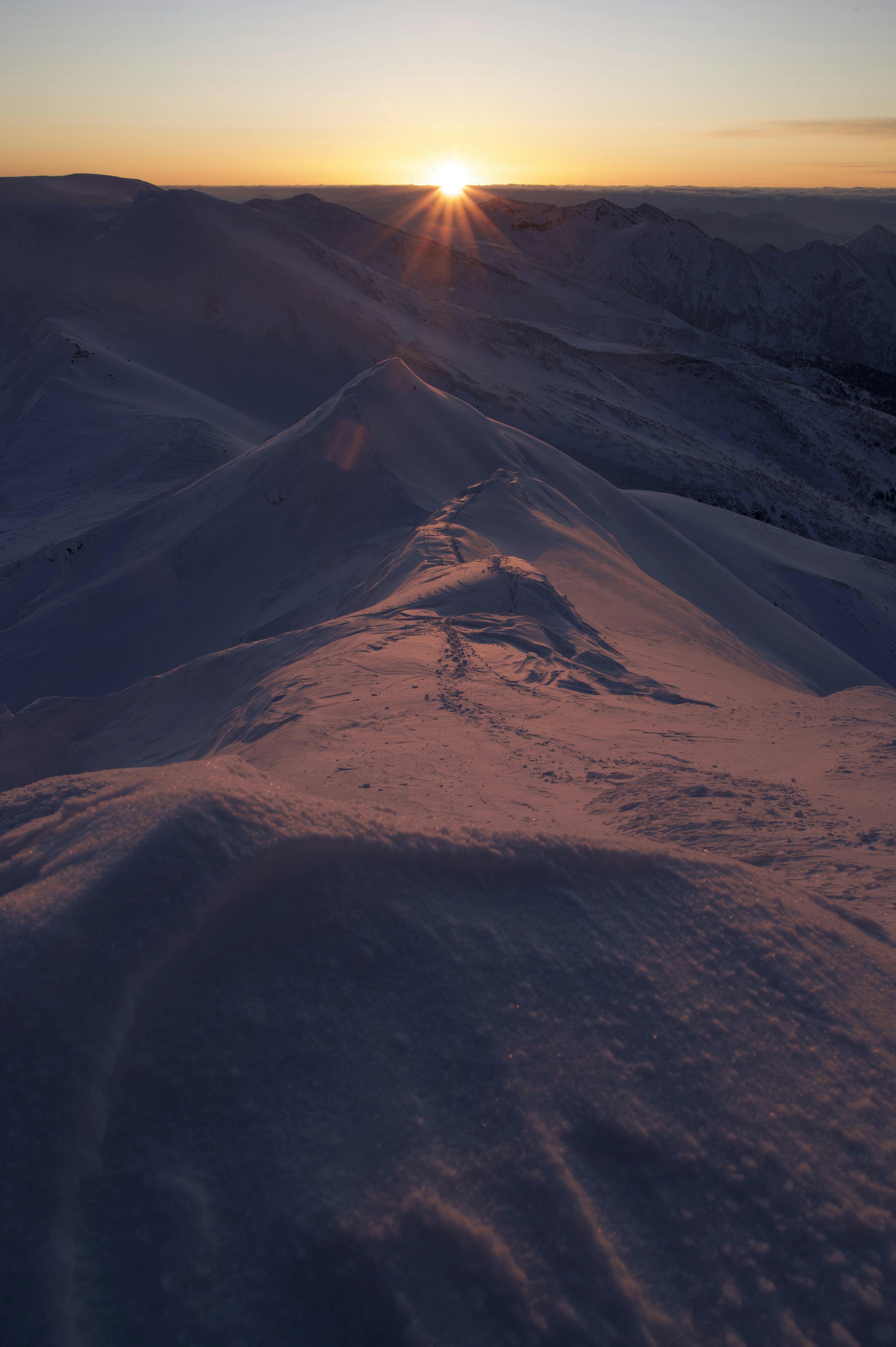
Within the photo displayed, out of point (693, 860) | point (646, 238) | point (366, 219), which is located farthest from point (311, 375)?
point (646, 238)

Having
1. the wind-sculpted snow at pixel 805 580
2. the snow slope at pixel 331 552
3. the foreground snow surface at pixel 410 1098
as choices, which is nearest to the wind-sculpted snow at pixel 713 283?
the wind-sculpted snow at pixel 805 580

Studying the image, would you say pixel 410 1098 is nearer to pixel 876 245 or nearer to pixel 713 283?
pixel 713 283

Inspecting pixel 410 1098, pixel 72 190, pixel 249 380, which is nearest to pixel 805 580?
pixel 410 1098

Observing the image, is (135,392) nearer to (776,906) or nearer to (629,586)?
(629,586)

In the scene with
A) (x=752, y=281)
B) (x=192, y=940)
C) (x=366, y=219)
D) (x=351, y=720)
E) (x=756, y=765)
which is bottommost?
(x=756, y=765)

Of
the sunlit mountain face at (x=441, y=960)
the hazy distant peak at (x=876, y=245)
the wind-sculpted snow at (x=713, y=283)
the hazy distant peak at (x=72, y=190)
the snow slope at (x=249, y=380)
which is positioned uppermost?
the hazy distant peak at (x=876, y=245)

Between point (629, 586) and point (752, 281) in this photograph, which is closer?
point (629, 586)

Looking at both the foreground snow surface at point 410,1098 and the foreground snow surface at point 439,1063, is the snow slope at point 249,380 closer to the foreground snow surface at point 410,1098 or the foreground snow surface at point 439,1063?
the foreground snow surface at point 439,1063

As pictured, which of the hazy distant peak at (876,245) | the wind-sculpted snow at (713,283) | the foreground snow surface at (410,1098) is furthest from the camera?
the hazy distant peak at (876,245)

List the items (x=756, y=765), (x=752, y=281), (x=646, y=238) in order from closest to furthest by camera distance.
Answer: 1. (x=756, y=765)
2. (x=646, y=238)
3. (x=752, y=281)
